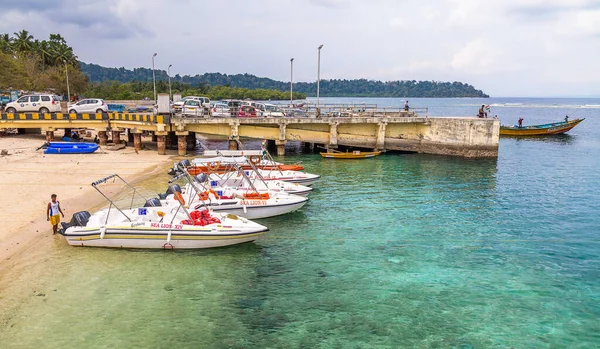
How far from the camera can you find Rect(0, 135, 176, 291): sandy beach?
16.6m

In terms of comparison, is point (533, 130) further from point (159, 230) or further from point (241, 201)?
point (159, 230)

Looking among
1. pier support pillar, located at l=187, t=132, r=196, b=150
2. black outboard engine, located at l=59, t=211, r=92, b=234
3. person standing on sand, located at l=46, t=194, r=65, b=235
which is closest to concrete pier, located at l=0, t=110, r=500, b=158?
pier support pillar, located at l=187, t=132, r=196, b=150

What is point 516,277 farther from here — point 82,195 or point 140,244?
point 82,195

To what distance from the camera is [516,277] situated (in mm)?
15133

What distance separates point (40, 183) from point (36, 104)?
21422 millimetres

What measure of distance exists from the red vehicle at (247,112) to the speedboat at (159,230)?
2349 centimetres

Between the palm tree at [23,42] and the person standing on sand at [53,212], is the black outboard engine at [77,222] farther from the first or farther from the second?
the palm tree at [23,42]

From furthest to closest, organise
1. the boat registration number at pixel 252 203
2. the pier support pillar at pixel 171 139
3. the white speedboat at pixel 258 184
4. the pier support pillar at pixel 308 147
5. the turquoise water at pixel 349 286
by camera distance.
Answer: the pier support pillar at pixel 308 147, the pier support pillar at pixel 171 139, the white speedboat at pixel 258 184, the boat registration number at pixel 252 203, the turquoise water at pixel 349 286

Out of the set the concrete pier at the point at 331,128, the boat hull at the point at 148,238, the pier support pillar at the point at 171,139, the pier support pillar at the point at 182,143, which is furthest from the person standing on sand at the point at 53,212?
the pier support pillar at the point at 171,139

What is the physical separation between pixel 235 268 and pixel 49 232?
27.6 feet

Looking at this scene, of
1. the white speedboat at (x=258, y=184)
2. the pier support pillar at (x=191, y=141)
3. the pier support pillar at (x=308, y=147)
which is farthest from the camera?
the pier support pillar at (x=308, y=147)

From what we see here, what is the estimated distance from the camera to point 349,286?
14.3 m

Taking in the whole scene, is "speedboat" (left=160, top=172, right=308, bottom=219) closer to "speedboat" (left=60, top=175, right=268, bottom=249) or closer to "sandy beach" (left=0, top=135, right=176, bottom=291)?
"speedboat" (left=60, top=175, right=268, bottom=249)

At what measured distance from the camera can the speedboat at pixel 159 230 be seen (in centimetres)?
1648
